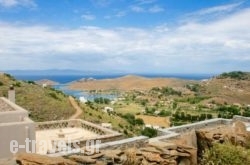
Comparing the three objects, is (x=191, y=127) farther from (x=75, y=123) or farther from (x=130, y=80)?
(x=130, y=80)

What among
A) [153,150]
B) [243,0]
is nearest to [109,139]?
[153,150]

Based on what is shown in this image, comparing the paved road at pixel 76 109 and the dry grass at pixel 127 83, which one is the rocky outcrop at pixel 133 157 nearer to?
the paved road at pixel 76 109

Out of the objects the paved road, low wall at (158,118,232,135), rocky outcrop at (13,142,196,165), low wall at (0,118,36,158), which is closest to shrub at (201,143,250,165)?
rocky outcrop at (13,142,196,165)

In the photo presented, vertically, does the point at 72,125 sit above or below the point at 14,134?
below

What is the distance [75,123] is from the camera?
1554 centimetres

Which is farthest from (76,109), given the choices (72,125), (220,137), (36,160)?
(36,160)

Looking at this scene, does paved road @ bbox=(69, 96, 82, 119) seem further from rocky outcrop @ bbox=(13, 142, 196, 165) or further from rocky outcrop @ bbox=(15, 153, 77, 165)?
rocky outcrop @ bbox=(15, 153, 77, 165)

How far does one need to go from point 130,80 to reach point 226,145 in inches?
5989

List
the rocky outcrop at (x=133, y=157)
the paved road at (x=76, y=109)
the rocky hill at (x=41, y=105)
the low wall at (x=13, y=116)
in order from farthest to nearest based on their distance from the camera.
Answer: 1. the paved road at (x=76, y=109)
2. the rocky hill at (x=41, y=105)
3. the low wall at (x=13, y=116)
4. the rocky outcrop at (x=133, y=157)

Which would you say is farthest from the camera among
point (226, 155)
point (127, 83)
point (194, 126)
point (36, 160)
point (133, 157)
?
point (127, 83)

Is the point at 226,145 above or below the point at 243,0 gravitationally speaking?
below

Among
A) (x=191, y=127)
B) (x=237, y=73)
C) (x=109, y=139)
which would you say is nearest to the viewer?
(x=191, y=127)

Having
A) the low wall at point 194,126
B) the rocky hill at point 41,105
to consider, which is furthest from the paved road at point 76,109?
the low wall at point 194,126

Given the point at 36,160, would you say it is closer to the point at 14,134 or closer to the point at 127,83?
the point at 14,134
